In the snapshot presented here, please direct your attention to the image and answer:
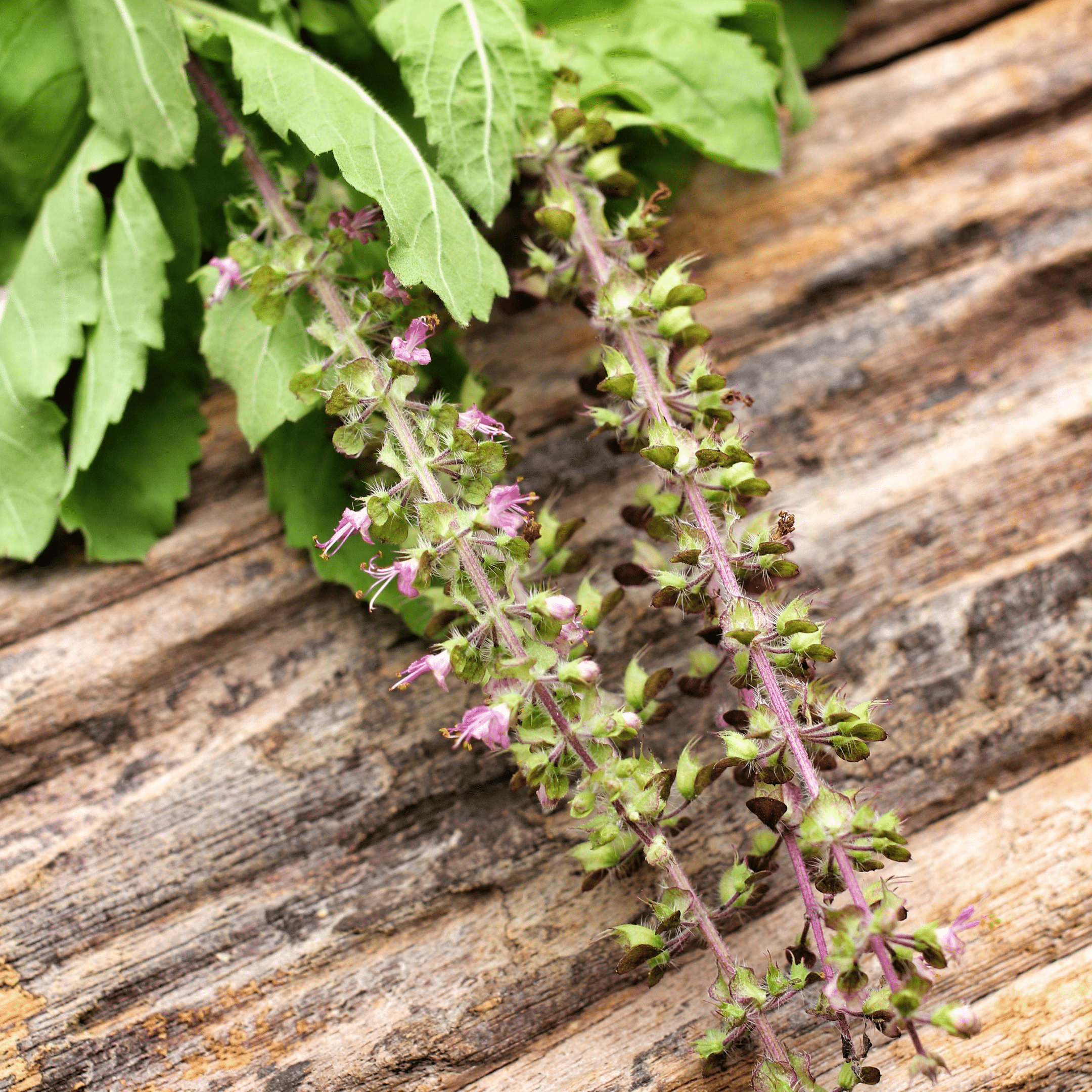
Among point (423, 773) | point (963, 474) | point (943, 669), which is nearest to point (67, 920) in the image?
point (423, 773)

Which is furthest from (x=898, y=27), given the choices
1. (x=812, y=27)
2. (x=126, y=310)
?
A: (x=126, y=310)

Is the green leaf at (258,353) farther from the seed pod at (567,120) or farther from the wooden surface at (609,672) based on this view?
the seed pod at (567,120)

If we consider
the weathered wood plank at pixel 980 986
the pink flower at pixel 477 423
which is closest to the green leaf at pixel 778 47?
the pink flower at pixel 477 423

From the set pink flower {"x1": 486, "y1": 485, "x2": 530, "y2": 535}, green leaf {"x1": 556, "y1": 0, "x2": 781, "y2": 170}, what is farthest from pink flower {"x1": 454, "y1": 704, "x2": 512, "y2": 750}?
green leaf {"x1": 556, "y1": 0, "x2": 781, "y2": 170}

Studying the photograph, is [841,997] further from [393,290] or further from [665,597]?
[393,290]

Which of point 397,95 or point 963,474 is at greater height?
point 397,95

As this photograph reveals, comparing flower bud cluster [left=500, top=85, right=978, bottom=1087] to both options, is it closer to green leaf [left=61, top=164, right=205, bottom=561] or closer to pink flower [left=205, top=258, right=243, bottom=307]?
pink flower [left=205, top=258, right=243, bottom=307]

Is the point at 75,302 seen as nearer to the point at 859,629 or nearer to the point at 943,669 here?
the point at 859,629
